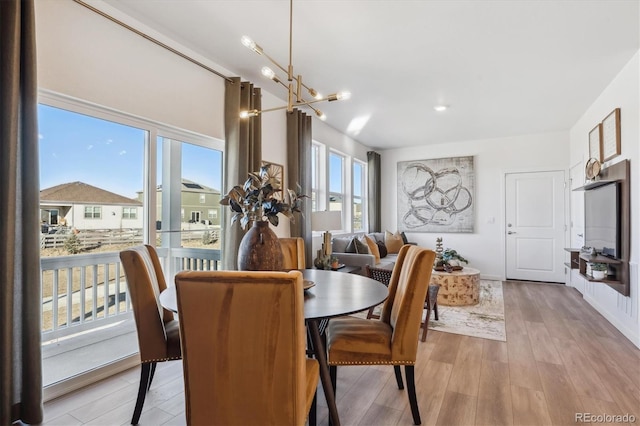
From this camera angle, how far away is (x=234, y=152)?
10.4 feet

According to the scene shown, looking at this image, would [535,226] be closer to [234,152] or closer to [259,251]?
[234,152]

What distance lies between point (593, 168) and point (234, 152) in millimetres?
4146

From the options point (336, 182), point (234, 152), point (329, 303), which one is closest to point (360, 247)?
point (336, 182)

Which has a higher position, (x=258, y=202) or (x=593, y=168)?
(x=593, y=168)

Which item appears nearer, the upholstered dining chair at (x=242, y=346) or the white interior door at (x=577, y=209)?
the upholstered dining chair at (x=242, y=346)

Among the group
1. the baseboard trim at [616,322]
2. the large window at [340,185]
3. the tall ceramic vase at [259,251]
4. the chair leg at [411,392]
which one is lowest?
the baseboard trim at [616,322]

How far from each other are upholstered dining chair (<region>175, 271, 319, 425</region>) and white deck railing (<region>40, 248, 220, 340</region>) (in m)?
1.77

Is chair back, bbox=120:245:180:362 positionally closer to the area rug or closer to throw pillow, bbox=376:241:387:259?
the area rug

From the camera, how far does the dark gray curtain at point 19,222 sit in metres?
1.67

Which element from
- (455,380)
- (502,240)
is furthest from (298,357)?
(502,240)

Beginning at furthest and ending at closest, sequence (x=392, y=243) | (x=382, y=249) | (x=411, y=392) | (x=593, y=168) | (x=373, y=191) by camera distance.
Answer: (x=373, y=191) → (x=392, y=243) → (x=382, y=249) → (x=593, y=168) → (x=411, y=392)

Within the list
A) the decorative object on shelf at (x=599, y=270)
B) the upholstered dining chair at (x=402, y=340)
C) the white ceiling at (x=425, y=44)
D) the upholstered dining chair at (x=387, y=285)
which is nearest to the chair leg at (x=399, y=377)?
the upholstered dining chair at (x=402, y=340)

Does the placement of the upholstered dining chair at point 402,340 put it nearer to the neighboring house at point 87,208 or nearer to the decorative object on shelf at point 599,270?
the neighboring house at point 87,208

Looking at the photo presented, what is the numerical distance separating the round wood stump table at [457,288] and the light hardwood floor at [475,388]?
3.33 ft
